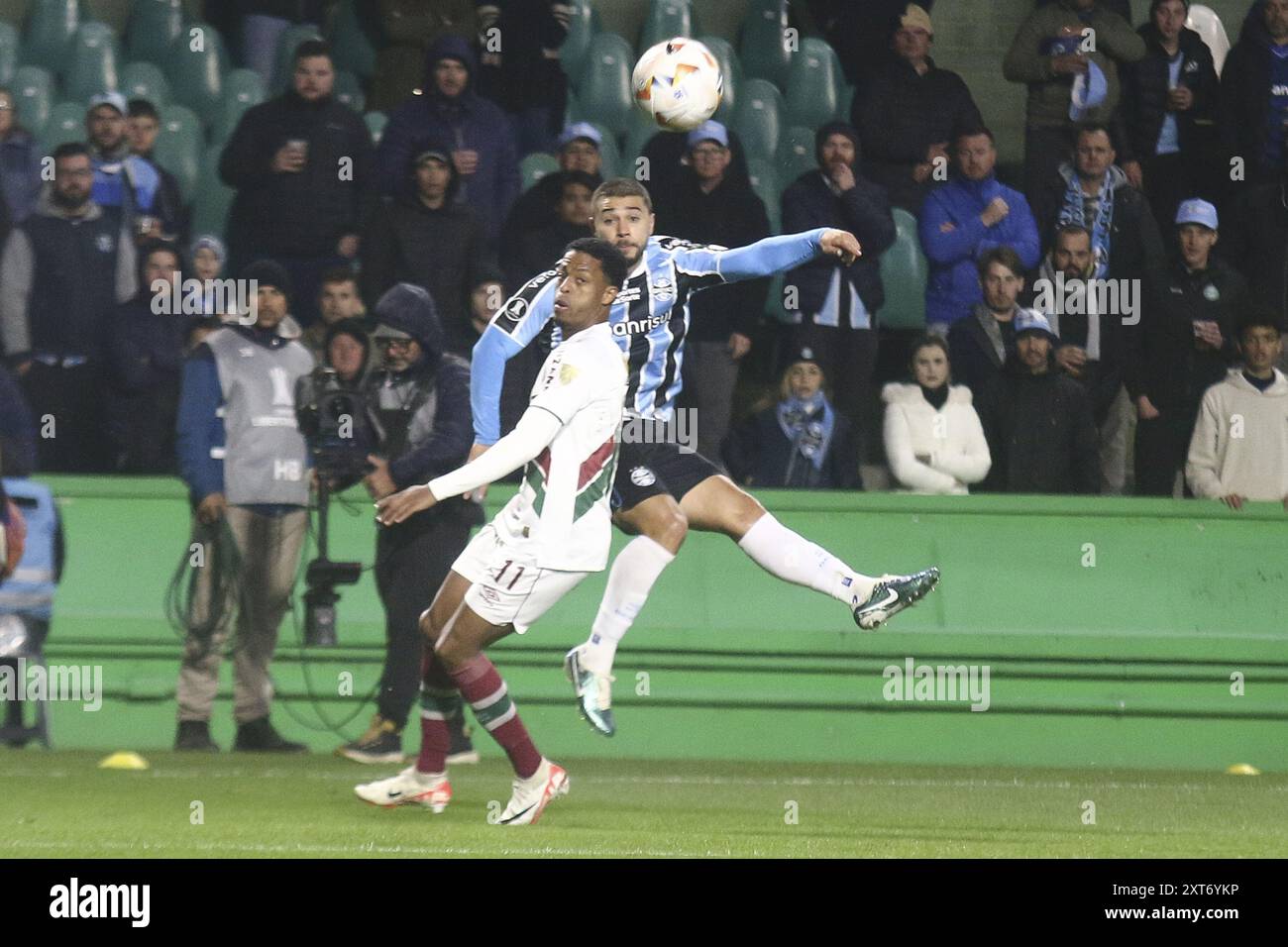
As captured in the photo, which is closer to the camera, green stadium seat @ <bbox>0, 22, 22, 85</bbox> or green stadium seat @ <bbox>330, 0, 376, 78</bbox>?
green stadium seat @ <bbox>330, 0, 376, 78</bbox>

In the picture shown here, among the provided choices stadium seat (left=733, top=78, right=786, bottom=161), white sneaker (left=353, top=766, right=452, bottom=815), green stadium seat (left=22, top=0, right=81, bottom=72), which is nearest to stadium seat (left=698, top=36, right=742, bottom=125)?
stadium seat (left=733, top=78, right=786, bottom=161)

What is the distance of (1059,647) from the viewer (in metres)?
11.0

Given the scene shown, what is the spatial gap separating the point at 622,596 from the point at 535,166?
4671mm

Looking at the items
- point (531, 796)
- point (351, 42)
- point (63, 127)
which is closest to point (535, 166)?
point (351, 42)

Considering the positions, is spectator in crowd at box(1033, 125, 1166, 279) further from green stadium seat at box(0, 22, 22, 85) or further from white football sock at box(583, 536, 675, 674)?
green stadium seat at box(0, 22, 22, 85)

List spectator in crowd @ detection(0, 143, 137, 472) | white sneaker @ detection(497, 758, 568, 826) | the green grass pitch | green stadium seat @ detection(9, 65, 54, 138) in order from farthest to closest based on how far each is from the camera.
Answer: green stadium seat @ detection(9, 65, 54, 138), spectator in crowd @ detection(0, 143, 137, 472), white sneaker @ detection(497, 758, 568, 826), the green grass pitch

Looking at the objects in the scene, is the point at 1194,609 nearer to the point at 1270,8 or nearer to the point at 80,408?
the point at 1270,8

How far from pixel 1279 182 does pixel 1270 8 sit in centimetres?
100

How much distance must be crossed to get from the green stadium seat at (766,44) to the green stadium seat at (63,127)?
4.24 metres

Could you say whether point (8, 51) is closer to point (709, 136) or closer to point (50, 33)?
point (50, 33)

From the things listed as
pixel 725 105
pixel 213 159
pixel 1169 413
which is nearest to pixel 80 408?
pixel 213 159

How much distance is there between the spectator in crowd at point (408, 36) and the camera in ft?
42.1

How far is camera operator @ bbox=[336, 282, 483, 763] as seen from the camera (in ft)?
33.4

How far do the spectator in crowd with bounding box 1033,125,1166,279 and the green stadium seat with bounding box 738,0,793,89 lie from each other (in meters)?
2.94
